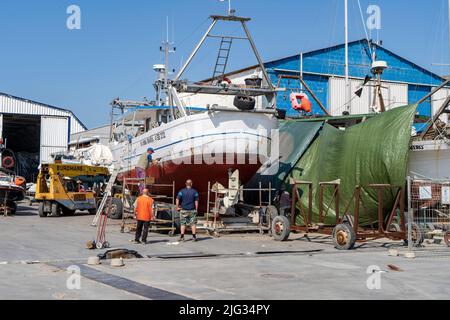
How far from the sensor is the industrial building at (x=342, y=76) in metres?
36.4

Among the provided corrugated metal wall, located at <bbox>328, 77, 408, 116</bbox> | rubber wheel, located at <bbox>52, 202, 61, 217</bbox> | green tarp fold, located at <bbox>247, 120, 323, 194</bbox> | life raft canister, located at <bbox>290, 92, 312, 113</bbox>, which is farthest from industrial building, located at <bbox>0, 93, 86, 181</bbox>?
green tarp fold, located at <bbox>247, 120, 323, 194</bbox>

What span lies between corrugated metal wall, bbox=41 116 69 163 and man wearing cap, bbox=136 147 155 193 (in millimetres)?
26419

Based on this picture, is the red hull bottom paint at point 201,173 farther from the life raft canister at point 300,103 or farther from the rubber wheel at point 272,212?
the life raft canister at point 300,103

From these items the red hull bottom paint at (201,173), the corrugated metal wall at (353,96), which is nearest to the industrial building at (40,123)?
the corrugated metal wall at (353,96)

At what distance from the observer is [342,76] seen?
125 ft

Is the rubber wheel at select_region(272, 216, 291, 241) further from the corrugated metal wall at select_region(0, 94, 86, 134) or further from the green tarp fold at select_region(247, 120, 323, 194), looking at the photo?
the corrugated metal wall at select_region(0, 94, 86, 134)

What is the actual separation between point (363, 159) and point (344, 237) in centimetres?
468

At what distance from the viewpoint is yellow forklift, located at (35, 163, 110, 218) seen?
81.8 ft

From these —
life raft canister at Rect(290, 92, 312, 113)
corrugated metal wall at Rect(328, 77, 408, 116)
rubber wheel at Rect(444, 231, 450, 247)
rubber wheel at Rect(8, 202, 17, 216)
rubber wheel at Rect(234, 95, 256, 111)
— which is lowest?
rubber wheel at Rect(444, 231, 450, 247)

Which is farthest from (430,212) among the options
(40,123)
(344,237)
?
(40,123)

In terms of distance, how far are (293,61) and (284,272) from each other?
2741 cm
